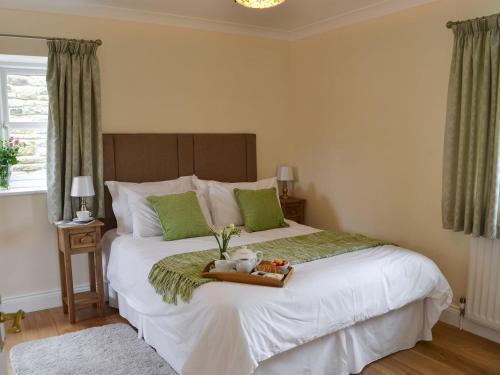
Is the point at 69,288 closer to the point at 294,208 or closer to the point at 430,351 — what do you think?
the point at 294,208

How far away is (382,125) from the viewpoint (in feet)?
12.6

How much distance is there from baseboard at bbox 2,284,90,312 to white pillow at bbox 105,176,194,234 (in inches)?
30.5

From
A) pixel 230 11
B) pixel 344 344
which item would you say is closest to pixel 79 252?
pixel 344 344

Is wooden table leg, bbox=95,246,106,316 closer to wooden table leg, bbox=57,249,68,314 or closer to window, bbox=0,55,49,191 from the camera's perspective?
wooden table leg, bbox=57,249,68,314

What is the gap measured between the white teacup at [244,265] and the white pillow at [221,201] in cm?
134

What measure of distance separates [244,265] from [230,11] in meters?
2.45

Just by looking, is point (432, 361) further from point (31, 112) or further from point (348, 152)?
point (31, 112)

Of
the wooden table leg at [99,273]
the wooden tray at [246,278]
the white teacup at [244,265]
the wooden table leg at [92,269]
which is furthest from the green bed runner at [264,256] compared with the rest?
the wooden table leg at [92,269]

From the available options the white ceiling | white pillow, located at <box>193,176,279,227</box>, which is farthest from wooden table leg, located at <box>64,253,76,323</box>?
the white ceiling

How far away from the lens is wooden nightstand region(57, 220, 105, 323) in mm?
3352

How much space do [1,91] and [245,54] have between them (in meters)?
2.27

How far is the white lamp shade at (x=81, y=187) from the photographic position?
11.1ft

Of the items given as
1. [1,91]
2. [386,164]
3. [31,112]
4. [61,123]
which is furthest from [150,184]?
[386,164]

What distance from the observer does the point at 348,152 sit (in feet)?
13.8
